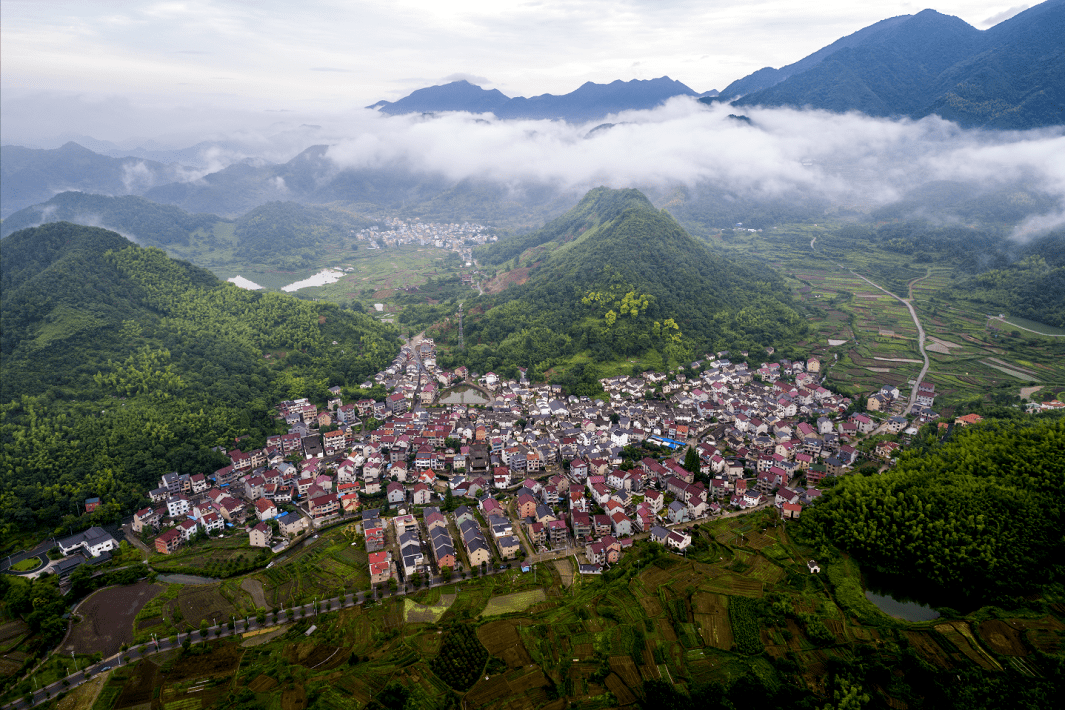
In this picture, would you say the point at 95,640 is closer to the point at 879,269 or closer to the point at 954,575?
the point at 954,575

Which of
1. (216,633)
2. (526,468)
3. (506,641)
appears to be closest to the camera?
(506,641)

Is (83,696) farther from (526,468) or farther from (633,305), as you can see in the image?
(633,305)

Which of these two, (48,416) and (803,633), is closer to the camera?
(803,633)

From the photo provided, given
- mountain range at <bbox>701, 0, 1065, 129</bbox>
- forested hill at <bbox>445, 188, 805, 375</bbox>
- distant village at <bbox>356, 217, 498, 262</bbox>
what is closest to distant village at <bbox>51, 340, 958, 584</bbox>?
forested hill at <bbox>445, 188, 805, 375</bbox>

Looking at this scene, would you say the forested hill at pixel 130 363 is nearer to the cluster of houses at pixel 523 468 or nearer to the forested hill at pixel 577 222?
the cluster of houses at pixel 523 468

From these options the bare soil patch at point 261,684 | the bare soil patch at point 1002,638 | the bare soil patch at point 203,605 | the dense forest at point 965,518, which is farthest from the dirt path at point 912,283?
the bare soil patch at point 203,605

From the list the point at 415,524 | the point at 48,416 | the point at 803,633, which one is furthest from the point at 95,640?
the point at 803,633

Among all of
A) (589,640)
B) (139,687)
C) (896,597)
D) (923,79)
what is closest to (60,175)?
(139,687)
